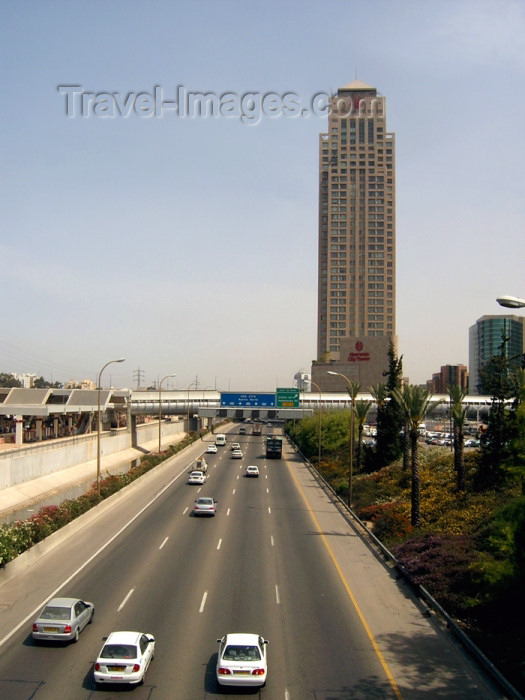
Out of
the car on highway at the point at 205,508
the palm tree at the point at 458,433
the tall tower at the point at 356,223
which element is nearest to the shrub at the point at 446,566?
the palm tree at the point at 458,433

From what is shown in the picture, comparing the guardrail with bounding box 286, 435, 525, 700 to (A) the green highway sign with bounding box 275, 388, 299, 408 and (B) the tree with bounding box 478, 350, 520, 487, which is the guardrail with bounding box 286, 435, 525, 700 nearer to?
(B) the tree with bounding box 478, 350, 520, 487

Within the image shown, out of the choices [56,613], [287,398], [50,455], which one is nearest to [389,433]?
[50,455]

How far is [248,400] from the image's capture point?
102m

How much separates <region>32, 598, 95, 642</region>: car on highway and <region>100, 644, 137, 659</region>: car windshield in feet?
9.43

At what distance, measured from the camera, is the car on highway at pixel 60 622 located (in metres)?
18.4

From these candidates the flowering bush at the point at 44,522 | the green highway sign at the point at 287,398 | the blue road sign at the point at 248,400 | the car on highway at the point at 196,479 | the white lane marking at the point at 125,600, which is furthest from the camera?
the blue road sign at the point at 248,400

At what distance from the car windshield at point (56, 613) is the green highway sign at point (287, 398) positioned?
80.1 m

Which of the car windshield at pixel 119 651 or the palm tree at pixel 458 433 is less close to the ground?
the palm tree at pixel 458 433

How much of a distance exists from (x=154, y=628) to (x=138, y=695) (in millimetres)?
4611

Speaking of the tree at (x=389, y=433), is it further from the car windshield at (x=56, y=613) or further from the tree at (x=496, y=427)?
the car windshield at (x=56, y=613)

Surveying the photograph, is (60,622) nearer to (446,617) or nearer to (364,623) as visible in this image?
(364,623)

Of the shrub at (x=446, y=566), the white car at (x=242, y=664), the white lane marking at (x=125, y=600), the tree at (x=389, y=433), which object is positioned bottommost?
the white lane marking at (x=125, y=600)

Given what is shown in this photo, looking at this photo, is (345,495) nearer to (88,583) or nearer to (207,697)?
(88,583)

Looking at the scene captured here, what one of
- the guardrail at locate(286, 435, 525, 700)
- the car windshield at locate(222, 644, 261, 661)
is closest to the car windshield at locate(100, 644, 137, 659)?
the car windshield at locate(222, 644, 261, 661)
